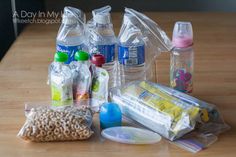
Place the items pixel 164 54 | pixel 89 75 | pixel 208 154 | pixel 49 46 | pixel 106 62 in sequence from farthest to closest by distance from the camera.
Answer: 1. pixel 49 46
2. pixel 164 54
3. pixel 106 62
4. pixel 89 75
5. pixel 208 154

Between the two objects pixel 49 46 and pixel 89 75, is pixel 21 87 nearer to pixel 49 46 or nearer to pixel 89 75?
pixel 89 75

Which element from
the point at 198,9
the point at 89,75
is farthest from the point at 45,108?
the point at 198,9

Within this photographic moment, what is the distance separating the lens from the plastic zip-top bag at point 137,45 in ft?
4.31

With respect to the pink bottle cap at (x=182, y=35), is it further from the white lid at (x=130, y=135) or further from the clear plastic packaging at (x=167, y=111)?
the white lid at (x=130, y=135)

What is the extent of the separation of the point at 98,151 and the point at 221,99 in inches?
16.1

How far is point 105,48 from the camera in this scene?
1.32 m

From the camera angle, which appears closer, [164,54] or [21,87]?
[21,87]

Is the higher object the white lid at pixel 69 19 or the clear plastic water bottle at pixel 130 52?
the white lid at pixel 69 19

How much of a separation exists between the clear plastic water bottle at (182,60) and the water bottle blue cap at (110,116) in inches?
9.2

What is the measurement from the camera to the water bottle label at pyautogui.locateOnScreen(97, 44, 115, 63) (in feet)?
4.33

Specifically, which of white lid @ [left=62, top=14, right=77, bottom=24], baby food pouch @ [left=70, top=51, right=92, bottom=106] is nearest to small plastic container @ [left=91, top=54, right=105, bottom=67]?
baby food pouch @ [left=70, top=51, right=92, bottom=106]

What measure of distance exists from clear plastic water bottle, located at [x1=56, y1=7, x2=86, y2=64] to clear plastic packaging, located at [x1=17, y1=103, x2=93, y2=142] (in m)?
0.25

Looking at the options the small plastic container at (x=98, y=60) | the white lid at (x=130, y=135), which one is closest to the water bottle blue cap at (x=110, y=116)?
the white lid at (x=130, y=135)

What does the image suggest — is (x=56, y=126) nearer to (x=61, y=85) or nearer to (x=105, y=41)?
(x=61, y=85)
